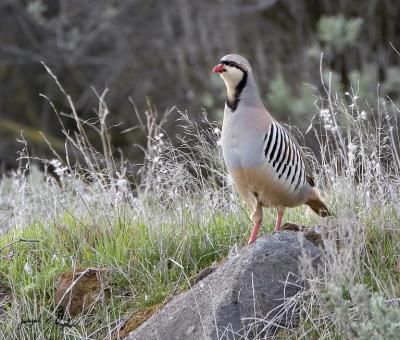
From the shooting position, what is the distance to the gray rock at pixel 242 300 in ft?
15.8

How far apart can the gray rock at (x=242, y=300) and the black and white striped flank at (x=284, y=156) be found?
545 mm

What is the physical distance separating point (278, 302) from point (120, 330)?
86cm

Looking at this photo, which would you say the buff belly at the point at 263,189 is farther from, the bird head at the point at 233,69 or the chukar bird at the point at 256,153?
the bird head at the point at 233,69

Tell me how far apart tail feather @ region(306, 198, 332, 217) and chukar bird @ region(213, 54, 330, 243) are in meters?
0.06

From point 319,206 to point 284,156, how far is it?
Result: 0.48 metres

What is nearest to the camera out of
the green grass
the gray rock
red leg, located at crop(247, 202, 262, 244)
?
the gray rock

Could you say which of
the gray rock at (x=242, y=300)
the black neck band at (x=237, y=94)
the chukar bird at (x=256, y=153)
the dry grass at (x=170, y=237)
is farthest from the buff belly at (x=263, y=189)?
the gray rock at (x=242, y=300)

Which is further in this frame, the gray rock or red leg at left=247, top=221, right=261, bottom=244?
red leg at left=247, top=221, right=261, bottom=244

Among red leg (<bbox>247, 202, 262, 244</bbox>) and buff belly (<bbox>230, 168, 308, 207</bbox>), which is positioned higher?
buff belly (<bbox>230, 168, 308, 207</bbox>)

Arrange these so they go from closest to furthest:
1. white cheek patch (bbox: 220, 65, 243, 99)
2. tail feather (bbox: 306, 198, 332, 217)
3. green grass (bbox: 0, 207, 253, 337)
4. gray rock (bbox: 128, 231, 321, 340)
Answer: gray rock (bbox: 128, 231, 321, 340)
green grass (bbox: 0, 207, 253, 337)
white cheek patch (bbox: 220, 65, 243, 99)
tail feather (bbox: 306, 198, 332, 217)

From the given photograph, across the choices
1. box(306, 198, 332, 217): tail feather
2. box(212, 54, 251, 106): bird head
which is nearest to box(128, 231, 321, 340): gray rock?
box(306, 198, 332, 217): tail feather

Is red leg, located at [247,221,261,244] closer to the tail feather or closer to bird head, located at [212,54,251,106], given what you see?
the tail feather

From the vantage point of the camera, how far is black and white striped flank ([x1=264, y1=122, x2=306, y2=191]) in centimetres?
552

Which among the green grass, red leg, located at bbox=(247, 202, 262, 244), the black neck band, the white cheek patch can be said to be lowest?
the green grass
